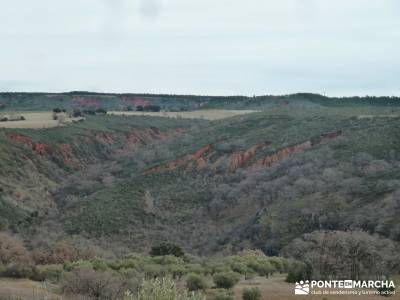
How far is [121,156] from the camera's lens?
289ft

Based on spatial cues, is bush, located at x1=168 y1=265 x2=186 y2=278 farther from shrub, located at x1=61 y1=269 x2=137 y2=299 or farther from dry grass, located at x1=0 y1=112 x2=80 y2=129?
dry grass, located at x1=0 y1=112 x2=80 y2=129

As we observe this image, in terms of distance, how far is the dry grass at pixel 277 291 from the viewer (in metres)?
20.0

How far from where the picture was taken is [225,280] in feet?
71.7

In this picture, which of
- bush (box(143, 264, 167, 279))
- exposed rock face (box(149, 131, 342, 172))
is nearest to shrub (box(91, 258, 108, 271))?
bush (box(143, 264, 167, 279))

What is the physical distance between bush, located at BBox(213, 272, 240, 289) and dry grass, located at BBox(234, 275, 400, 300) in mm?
253

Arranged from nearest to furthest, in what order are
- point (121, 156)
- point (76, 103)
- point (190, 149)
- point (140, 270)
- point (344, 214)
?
point (140, 270) → point (344, 214) → point (190, 149) → point (121, 156) → point (76, 103)

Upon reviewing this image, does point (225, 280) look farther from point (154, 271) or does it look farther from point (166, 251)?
point (166, 251)

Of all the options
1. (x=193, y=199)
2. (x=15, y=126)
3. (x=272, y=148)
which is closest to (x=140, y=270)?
(x=193, y=199)

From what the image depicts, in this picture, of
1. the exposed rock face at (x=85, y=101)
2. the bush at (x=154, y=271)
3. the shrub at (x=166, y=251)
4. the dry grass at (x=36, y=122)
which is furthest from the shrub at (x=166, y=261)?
the exposed rock face at (x=85, y=101)

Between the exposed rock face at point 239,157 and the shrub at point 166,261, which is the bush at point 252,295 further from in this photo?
the exposed rock face at point 239,157

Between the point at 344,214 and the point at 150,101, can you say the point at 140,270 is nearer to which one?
the point at 344,214

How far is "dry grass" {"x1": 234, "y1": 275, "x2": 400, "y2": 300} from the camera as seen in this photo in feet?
65.7

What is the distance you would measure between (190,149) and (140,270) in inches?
2051

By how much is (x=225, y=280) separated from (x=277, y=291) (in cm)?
184
